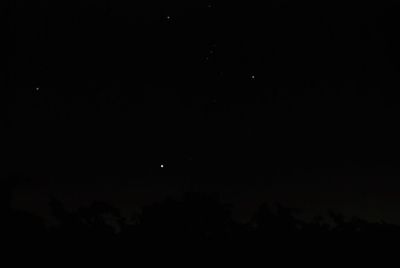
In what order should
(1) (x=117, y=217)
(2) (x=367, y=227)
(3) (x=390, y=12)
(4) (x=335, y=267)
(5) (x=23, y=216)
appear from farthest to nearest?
(3) (x=390, y=12)
(2) (x=367, y=227)
(4) (x=335, y=267)
(1) (x=117, y=217)
(5) (x=23, y=216)

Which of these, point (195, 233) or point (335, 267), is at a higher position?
point (195, 233)

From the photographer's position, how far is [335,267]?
4.46 m

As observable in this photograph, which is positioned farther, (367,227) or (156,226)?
(367,227)

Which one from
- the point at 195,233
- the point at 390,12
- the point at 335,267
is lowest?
the point at 335,267

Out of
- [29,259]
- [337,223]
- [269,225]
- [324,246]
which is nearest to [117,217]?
[29,259]

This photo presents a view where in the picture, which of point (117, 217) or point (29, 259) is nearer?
point (29, 259)

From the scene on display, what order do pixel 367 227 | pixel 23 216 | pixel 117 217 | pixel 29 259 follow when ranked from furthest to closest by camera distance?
pixel 367 227, pixel 117 217, pixel 23 216, pixel 29 259

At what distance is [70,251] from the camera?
3.58 metres

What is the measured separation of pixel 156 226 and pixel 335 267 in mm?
1348

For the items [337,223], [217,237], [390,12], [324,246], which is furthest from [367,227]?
[390,12]

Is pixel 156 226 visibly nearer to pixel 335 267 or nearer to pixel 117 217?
pixel 117 217

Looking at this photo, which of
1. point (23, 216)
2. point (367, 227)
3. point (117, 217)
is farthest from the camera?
point (367, 227)

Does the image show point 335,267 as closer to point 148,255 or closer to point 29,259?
point 148,255

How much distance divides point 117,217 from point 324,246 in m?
1.59
